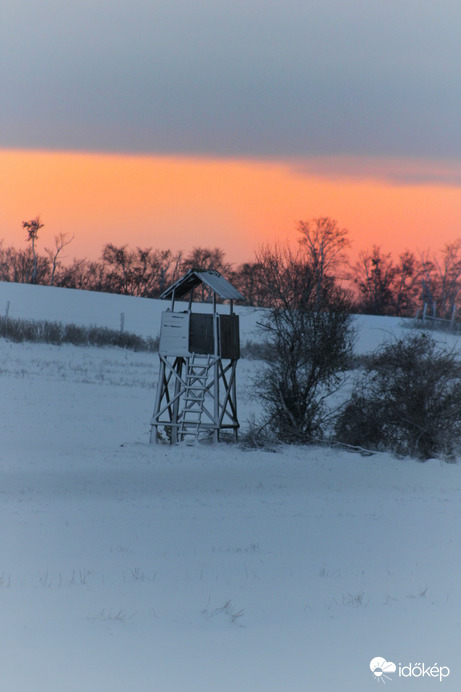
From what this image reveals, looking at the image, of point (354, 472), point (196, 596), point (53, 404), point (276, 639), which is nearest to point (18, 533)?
point (196, 596)

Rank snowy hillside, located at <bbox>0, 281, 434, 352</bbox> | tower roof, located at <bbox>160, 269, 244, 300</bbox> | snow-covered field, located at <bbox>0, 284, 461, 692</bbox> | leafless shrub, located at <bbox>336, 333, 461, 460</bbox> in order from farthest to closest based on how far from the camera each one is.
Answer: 1. snowy hillside, located at <bbox>0, 281, 434, 352</bbox>
2. leafless shrub, located at <bbox>336, 333, 461, 460</bbox>
3. tower roof, located at <bbox>160, 269, 244, 300</bbox>
4. snow-covered field, located at <bbox>0, 284, 461, 692</bbox>

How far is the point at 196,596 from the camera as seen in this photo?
29.6ft

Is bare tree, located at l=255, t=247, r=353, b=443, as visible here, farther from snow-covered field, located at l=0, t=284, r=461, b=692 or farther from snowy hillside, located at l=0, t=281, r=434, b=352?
snowy hillside, located at l=0, t=281, r=434, b=352

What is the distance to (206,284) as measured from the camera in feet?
74.3

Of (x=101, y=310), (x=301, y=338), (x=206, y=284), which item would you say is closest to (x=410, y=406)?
(x=301, y=338)

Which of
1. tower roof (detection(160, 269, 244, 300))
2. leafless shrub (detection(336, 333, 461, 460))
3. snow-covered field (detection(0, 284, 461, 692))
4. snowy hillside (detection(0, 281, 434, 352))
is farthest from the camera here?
snowy hillside (detection(0, 281, 434, 352))

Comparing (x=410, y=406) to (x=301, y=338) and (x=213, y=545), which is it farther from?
(x=213, y=545)

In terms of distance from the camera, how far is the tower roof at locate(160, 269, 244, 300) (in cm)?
2222

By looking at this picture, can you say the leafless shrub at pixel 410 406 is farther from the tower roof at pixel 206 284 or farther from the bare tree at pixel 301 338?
the tower roof at pixel 206 284

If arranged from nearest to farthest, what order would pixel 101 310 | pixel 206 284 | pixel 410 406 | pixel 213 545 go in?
1. pixel 213 545
2. pixel 206 284
3. pixel 410 406
4. pixel 101 310

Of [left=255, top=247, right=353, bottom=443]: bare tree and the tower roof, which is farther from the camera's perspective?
[left=255, top=247, right=353, bottom=443]: bare tree

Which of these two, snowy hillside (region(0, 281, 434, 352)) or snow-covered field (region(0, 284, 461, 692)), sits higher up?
snowy hillside (region(0, 281, 434, 352))

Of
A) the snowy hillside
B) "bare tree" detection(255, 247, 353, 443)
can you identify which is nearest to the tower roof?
"bare tree" detection(255, 247, 353, 443)

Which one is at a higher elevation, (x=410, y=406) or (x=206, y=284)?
(x=206, y=284)
